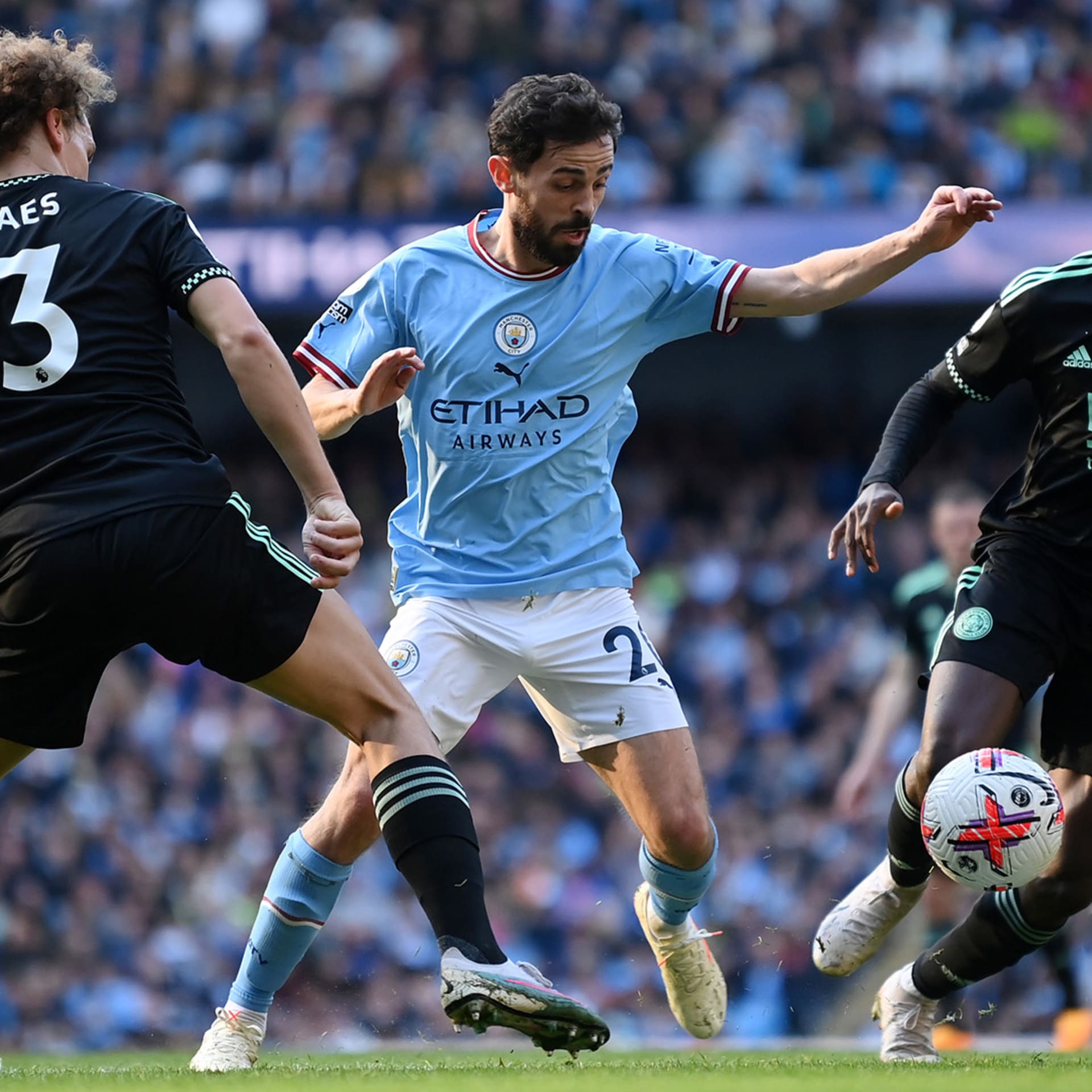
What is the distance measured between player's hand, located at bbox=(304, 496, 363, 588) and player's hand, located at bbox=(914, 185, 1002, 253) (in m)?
2.06

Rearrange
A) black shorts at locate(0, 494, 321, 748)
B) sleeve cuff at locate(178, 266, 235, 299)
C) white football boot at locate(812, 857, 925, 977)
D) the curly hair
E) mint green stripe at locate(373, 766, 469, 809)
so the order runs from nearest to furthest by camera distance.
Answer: black shorts at locate(0, 494, 321, 748) → sleeve cuff at locate(178, 266, 235, 299) → mint green stripe at locate(373, 766, 469, 809) → the curly hair → white football boot at locate(812, 857, 925, 977)

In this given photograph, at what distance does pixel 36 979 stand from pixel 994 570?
9.07 meters

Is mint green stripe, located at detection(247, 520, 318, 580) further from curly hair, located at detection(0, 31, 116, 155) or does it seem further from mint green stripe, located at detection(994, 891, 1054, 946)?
mint green stripe, located at detection(994, 891, 1054, 946)

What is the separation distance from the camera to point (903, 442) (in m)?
5.66

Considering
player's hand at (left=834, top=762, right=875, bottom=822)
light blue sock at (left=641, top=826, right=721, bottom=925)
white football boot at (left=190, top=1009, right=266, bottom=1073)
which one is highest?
light blue sock at (left=641, top=826, right=721, bottom=925)

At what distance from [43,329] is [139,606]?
A: 0.73 meters

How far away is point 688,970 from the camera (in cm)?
601

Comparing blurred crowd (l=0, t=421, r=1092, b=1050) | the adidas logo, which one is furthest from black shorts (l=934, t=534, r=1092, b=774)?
blurred crowd (l=0, t=421, r=1092, b=1050)

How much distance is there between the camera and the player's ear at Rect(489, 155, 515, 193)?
5.61 m

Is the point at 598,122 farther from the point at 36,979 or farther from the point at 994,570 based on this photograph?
the point at 36,979

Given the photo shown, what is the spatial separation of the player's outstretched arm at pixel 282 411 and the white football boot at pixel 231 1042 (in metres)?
1.75

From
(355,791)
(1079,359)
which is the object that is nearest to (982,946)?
(1079,359)

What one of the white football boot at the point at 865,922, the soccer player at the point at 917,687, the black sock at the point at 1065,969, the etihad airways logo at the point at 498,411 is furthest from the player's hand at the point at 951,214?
the black sock at the point at 1065,969

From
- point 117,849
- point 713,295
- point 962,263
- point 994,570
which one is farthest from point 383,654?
point 962,263
